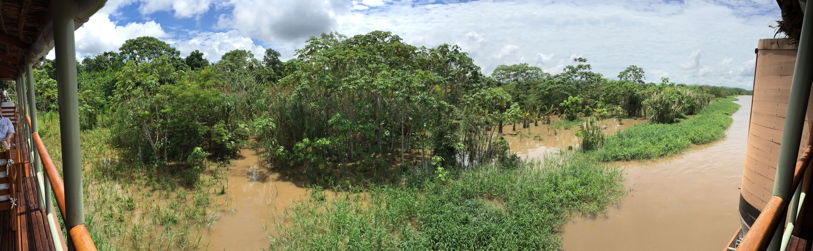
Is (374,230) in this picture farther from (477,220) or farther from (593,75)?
(593,75)

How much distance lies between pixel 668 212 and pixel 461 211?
12.7 feet

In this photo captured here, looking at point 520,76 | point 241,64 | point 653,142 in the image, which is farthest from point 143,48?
point 653,142

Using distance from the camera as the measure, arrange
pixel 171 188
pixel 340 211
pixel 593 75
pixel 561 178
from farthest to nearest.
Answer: pixel 593 75
pixel 561 178
pixel 171 188
pixel 340 211

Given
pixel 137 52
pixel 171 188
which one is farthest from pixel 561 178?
pixel 137 52

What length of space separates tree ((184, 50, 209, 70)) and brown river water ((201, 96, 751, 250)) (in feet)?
83.4

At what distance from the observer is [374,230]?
5.38 m

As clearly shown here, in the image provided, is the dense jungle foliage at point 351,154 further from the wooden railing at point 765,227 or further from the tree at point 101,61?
the tree at point 101,61

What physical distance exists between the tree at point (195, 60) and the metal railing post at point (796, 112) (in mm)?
34620

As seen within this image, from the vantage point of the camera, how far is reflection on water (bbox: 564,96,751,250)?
5.74 metres

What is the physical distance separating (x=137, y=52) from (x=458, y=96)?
32.1 metres

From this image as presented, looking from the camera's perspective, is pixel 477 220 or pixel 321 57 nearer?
pixel 477 220

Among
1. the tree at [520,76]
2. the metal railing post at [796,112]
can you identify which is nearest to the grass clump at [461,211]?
the metal railing post at [796,112]

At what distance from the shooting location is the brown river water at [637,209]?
5688 millimetres

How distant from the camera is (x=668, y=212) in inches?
266
